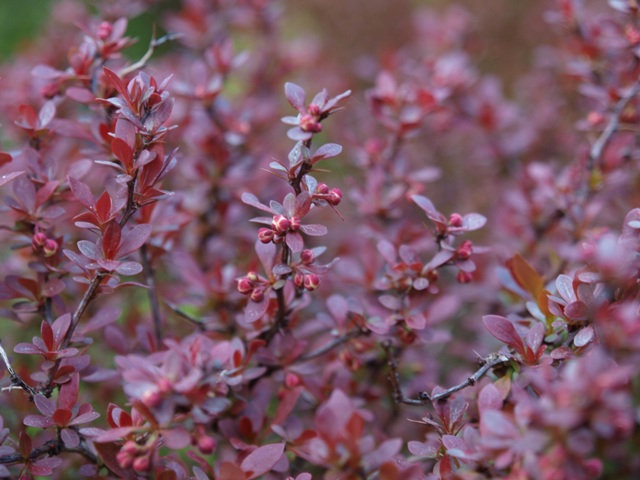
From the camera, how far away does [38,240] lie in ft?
3.40

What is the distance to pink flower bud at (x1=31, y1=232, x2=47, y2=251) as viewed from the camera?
1.04 m

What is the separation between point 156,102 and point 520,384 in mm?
711

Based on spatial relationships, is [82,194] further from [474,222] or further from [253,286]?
[474,222]

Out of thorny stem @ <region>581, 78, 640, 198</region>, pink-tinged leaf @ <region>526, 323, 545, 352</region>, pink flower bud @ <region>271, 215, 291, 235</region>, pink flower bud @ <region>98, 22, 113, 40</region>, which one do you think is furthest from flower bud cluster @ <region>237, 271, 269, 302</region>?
thorny stem @ <region>581, 78, 640, 198</region>

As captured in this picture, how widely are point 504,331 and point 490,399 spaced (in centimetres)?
13

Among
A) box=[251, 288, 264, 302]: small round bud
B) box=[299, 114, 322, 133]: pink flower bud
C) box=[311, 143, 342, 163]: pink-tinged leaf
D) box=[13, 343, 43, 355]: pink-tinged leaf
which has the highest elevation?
box=[299, 114, 322, 133]: pink flower bud

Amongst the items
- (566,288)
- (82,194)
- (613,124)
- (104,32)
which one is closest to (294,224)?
(82,194)

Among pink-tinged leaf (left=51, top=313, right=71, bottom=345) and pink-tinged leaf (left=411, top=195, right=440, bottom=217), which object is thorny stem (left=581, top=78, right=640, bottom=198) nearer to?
pink-tinged leaf (left=411, top=195, right=440, bottom=217)

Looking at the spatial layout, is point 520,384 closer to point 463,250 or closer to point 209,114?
point 463,250

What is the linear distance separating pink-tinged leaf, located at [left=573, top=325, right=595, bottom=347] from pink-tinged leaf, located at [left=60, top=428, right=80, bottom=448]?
2.59 feet

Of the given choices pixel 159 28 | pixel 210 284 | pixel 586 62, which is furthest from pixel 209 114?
pixel 159 28

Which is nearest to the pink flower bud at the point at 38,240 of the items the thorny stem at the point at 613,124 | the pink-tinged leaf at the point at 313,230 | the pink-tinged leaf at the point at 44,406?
the pink-tinged leaf at the point at 44,406

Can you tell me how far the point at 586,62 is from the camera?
154 cm

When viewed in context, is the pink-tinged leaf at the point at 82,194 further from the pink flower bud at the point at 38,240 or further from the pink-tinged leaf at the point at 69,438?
the pink-tinged leaf at the point at 69,438
